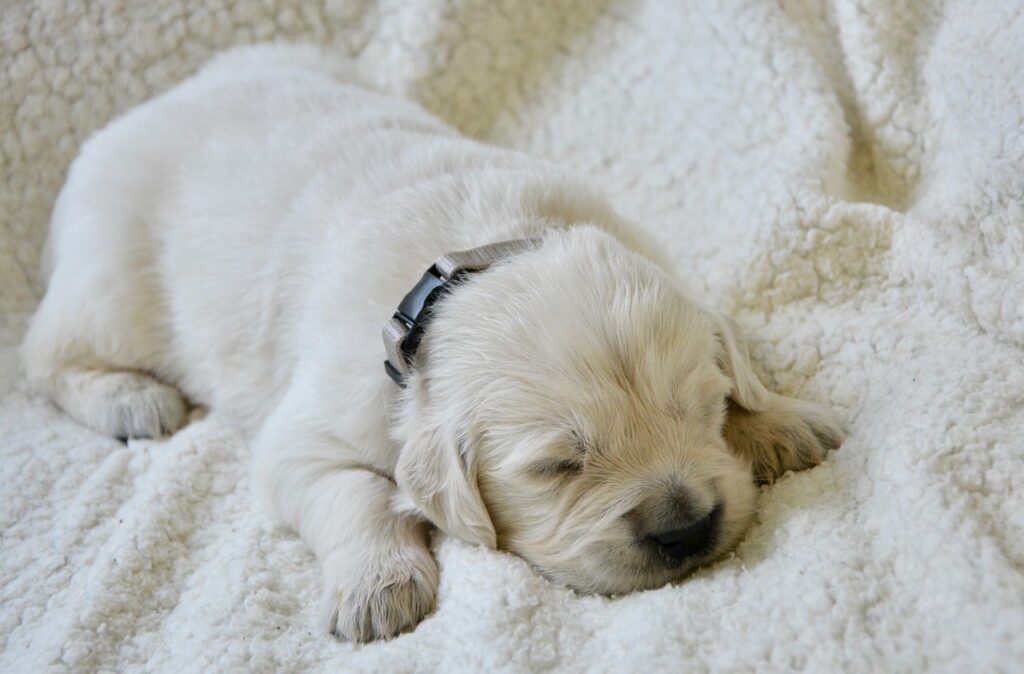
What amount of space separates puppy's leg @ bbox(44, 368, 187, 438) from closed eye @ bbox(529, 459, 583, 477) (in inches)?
63.6

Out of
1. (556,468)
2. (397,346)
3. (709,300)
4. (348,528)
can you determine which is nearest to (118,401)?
(348,528)

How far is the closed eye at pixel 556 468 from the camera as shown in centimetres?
223

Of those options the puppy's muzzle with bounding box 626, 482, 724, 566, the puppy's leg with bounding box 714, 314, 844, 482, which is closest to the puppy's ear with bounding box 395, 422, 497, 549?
the puppy's muzzle with bounding box 626, 482, 724, 566

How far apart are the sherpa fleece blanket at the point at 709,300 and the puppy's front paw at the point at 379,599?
5cm

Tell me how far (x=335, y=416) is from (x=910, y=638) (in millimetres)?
1515

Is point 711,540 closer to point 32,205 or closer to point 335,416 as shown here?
point 335,416

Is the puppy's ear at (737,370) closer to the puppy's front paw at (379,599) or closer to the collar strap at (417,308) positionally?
the collar strap at (417,308)

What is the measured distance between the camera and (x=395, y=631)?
2314 millimetres

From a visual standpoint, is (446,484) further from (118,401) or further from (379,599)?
(118,401)

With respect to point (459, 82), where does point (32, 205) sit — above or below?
below

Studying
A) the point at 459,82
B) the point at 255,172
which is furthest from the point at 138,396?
the point at 459,82

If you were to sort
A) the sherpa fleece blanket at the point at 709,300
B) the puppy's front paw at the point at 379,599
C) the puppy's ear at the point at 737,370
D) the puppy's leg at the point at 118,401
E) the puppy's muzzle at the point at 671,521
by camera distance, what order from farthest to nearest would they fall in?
the puppy's leg at the point at 118,401
the puppy's ear at the point at 737,370
the puppy's front paw at the point at 379,599
the puppy's muzzle at the point at 671,521
the sherpa fleece blanket at the point at 709,300

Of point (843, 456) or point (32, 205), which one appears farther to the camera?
point (32, 205)

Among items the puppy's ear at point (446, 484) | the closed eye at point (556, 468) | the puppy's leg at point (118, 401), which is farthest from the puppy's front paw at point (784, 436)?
the puppy's leg at point (118, 401)
